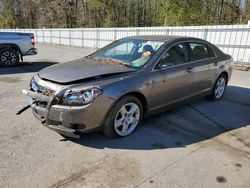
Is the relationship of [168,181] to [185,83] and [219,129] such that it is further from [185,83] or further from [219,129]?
[185,83]

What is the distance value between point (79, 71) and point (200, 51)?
2715mm

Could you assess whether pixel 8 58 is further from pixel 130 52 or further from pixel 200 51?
pixel 200 51

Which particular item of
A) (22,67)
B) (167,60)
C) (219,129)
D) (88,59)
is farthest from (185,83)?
(22,67)

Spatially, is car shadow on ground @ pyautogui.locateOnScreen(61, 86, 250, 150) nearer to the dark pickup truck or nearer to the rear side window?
the rear side window

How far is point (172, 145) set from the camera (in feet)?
12.6

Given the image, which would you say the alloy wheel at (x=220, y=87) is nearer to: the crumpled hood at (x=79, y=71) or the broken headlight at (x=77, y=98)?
the crumpled hood at (x=79, y=71)

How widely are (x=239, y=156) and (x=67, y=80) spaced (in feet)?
8.47

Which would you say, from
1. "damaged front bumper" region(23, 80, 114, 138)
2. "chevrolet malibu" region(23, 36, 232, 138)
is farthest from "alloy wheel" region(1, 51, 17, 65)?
"damaged front bumper" region(23, 80, 114, 138)

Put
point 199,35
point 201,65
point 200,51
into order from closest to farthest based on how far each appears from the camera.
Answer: point 201,65, point 200,51, point 199,35

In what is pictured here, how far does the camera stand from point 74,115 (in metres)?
3.41

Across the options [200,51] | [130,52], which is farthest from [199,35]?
[130,52]

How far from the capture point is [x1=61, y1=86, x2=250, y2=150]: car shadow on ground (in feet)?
12.7

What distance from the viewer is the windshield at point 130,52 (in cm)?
434

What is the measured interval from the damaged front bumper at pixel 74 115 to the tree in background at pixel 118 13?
67.2ft
